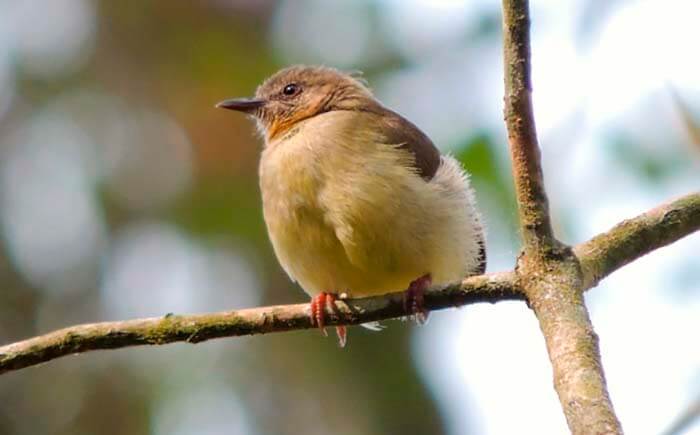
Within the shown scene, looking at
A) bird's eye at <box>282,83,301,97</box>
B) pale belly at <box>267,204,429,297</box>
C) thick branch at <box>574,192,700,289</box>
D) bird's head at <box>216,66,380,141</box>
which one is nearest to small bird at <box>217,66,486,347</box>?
pale belly at <box>267,204,429,297</box>

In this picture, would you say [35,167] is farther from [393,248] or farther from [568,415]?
[568,415]

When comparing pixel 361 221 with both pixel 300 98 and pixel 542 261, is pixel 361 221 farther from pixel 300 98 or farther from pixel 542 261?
pixel 300 98

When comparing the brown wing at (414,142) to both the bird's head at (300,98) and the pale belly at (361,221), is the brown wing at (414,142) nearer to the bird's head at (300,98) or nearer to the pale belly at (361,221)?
the pale belly at (361,221)

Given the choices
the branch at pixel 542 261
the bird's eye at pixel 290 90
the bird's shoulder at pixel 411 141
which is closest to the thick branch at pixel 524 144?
the branch at pixel 542 261

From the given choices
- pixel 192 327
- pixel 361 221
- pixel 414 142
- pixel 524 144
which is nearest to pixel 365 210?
pixel 361 221

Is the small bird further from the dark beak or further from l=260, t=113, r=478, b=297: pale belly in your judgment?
the dark beak

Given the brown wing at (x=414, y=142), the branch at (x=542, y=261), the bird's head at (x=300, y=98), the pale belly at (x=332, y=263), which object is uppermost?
the bird's head at (x=300, y=98)
